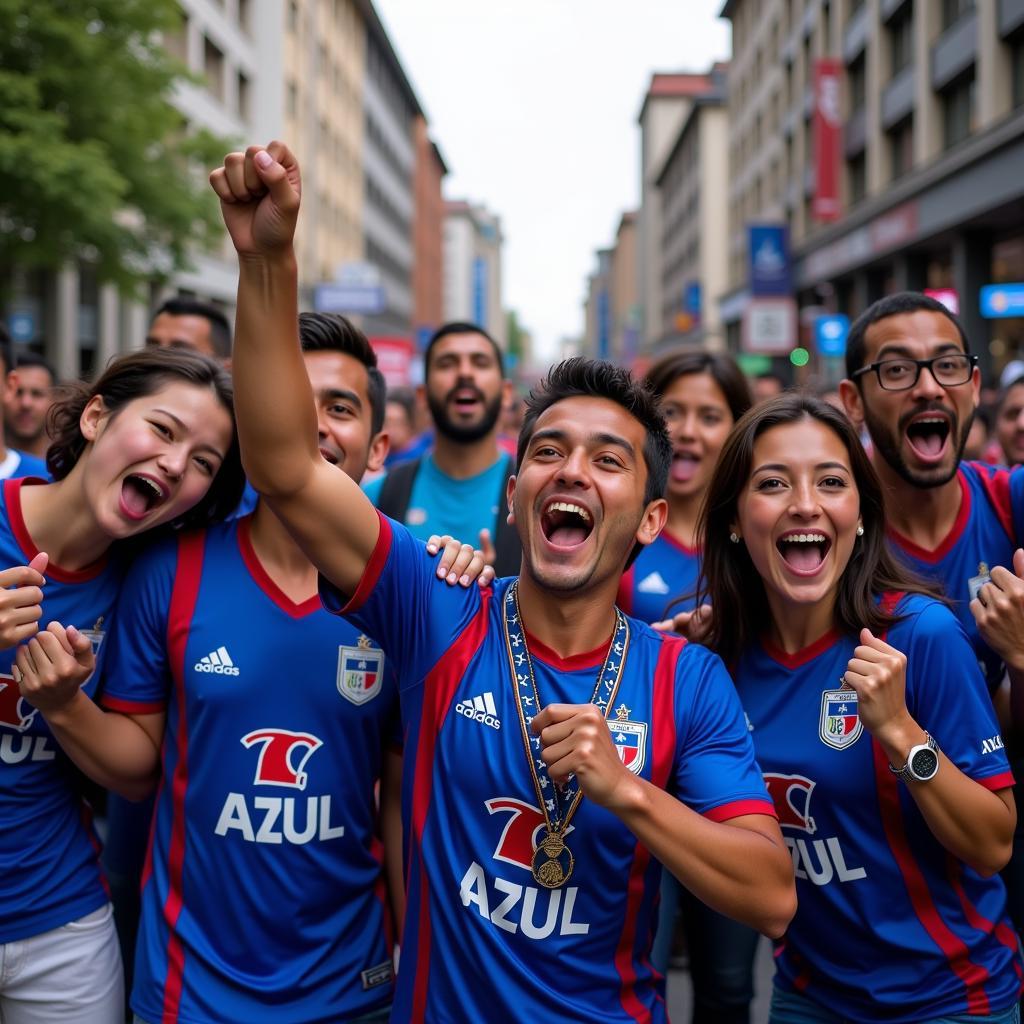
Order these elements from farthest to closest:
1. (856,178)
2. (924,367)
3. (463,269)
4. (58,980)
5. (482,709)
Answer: (463,269) → (856,178) → (924,367) → (58,980) → (482,709)

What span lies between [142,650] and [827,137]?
2948 centimetres

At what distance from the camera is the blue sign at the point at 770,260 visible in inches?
1118

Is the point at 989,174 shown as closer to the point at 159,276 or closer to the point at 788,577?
the point at 159,276

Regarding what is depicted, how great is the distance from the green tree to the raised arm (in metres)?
16.4

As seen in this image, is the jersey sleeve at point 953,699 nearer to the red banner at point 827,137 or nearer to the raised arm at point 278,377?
the raised arm at point 278,377

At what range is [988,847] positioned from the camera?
99.9 inches

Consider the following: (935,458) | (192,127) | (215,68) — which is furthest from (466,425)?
(215,68)

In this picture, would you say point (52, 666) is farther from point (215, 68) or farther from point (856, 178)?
point (215, 68)

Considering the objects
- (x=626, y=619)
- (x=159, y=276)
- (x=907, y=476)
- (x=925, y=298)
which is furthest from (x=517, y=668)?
(x=159, y=276)

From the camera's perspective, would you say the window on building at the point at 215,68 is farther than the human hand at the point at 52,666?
Yes

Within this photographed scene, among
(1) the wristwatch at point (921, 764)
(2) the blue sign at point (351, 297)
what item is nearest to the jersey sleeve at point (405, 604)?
(1) the wristwatch at point (921, 764)

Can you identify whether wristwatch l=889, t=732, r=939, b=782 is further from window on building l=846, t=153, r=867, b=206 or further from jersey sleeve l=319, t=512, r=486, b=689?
window on building l=846, t=153, r=867, b=206

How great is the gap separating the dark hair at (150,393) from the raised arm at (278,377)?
704 millimetres

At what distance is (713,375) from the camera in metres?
4.89
